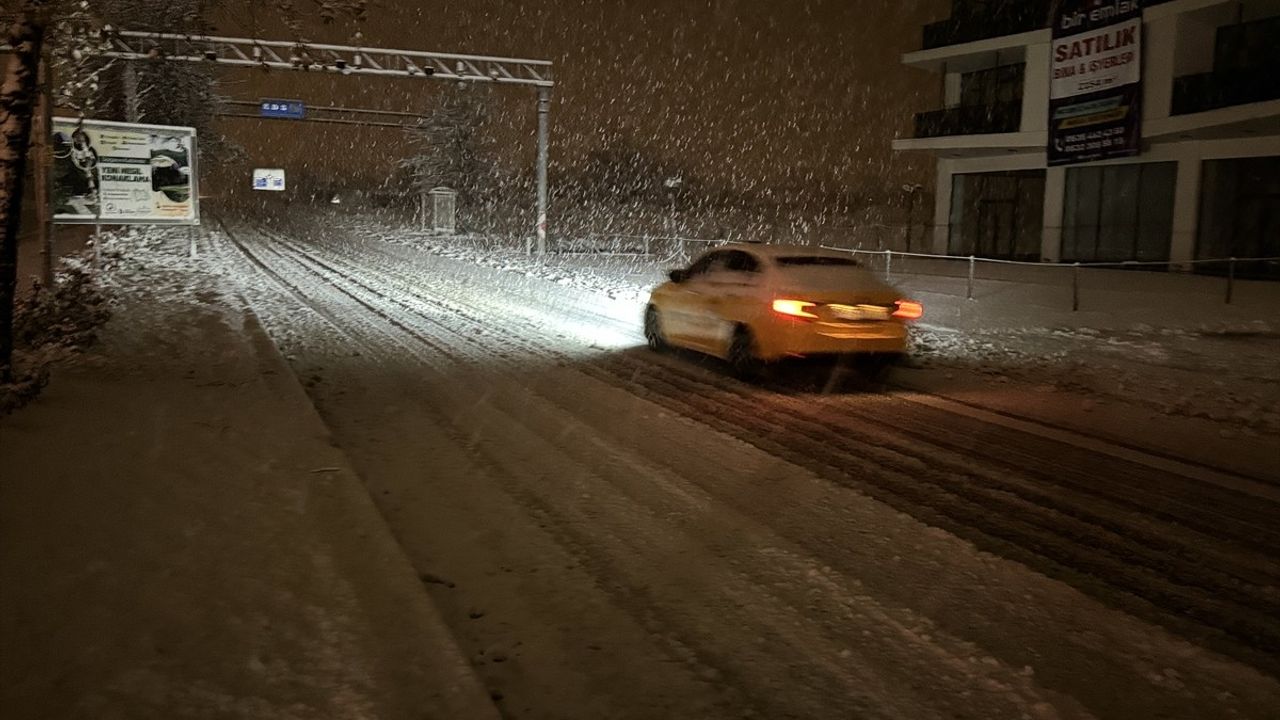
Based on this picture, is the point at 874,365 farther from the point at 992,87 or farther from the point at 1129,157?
the point at 992,87

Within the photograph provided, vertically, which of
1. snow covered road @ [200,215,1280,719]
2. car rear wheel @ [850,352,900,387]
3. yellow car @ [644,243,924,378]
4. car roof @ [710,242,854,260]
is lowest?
snow covered road @ [200,215,1280,719]

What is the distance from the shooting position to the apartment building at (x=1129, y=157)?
85.7 ft

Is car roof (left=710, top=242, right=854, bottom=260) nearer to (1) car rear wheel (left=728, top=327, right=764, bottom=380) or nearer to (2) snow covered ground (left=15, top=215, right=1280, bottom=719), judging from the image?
(1) car rear wheel (left=728, top=327, right=764, bottom=380)

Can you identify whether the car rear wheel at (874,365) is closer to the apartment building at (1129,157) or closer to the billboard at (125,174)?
the billboard at (125,174)

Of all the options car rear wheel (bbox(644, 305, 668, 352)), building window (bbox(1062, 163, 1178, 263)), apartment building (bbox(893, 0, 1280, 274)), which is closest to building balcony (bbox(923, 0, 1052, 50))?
apartment building (bbox(893, 0, 1280, 274))

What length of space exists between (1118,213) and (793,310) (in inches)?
930

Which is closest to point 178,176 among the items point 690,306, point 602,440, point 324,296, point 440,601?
point 324,296

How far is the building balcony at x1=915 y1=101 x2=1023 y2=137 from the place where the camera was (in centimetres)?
3353

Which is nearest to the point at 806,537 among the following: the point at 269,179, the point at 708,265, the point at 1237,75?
the point at 708,265

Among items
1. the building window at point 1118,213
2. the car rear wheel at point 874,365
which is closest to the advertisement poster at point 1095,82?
the building window at point 1118,213

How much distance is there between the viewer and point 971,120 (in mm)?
35031

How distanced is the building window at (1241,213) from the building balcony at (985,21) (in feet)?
25.7

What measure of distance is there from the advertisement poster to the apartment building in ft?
1.22

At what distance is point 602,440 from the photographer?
8195mm
